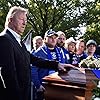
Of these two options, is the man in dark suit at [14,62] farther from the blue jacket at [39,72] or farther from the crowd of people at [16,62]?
the blue jacket at [39,72]

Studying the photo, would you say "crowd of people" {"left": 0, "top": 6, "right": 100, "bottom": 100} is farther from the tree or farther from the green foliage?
the tree

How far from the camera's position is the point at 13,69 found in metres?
3.37

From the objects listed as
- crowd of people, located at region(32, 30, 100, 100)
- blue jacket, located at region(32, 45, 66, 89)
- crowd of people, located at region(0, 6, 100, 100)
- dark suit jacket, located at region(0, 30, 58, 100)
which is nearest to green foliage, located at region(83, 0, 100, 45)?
crowd of people, located at region(32, 30, 100, 100)

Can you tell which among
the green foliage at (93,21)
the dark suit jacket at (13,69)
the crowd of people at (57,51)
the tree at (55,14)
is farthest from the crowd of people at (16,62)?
the tree at (55,14)

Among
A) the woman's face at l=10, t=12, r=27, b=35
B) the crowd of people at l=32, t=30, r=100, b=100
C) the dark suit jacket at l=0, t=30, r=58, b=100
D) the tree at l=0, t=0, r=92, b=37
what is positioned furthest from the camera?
the tree at l=0, t=0, r=92, b=37

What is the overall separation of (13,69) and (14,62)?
0.08m

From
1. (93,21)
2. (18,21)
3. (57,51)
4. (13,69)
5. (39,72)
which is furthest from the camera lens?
(93,21)

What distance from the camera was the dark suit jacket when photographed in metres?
3.35

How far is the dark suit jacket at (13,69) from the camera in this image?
3.35 meters

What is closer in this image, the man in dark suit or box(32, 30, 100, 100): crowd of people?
the man in dark suit

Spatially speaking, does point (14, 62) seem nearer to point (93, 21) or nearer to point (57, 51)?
point (57, 51)

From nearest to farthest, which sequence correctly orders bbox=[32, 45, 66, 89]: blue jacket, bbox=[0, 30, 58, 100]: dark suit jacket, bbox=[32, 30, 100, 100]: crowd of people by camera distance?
bbox=[0, 30, 58, 100]: dark suit jacket → bbox=[32, 45, 66, 89]: blue jacket → bbox=[32, 30, 100, 100]: crowd of people

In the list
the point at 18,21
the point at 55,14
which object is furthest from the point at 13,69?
the point at 55,14

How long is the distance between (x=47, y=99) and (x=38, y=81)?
1.41 metres
